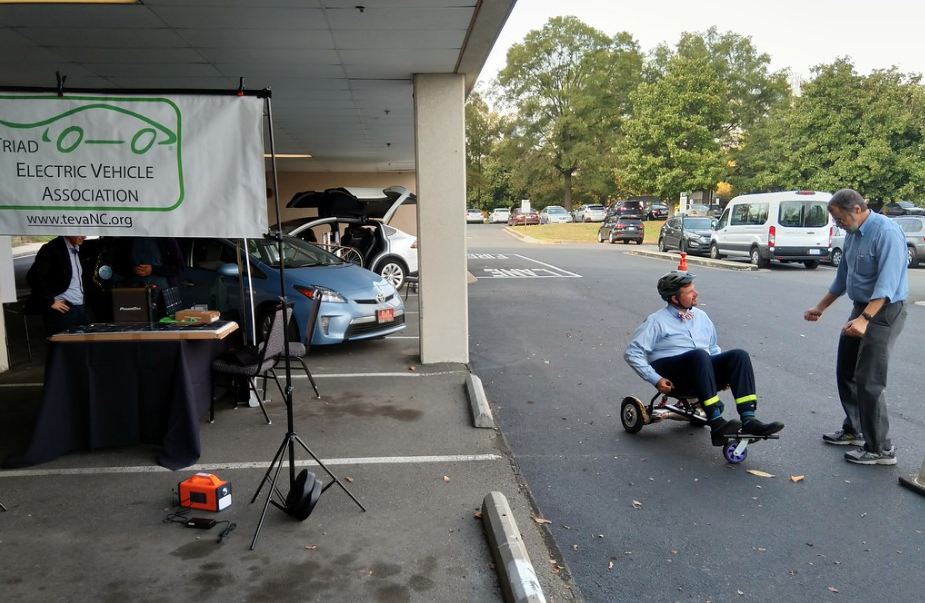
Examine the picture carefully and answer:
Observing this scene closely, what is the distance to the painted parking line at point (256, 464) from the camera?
15.7 ft

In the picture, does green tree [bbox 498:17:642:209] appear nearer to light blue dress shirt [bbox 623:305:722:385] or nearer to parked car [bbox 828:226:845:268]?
parked car [bbox 828:226:845:268]

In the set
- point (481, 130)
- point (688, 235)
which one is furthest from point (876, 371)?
point (481, 130)

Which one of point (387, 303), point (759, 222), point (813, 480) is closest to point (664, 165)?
point (759, 222)

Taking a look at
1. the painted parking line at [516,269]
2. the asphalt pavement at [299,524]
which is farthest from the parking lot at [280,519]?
the painted parking line at [516,269]

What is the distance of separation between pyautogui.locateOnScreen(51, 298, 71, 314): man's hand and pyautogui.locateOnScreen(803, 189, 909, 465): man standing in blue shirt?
646cm

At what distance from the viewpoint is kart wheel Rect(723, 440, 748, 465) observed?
4941 mm

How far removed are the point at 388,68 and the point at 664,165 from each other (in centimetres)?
3773

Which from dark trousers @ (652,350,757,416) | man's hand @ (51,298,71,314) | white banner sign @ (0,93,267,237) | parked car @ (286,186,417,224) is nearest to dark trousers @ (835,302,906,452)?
dark trousers @ (652,350,757,416)

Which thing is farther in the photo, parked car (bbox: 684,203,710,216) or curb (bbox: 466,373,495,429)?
parked car (bbox: 684,203,710,216)

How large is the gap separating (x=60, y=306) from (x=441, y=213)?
3.91 meters

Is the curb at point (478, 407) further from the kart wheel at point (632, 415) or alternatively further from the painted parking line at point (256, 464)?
the kart wheel at point (632, 415)

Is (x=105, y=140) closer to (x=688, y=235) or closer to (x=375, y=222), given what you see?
(x=375, y=222)

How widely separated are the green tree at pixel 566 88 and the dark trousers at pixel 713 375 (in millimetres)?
49949

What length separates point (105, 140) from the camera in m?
4.64
